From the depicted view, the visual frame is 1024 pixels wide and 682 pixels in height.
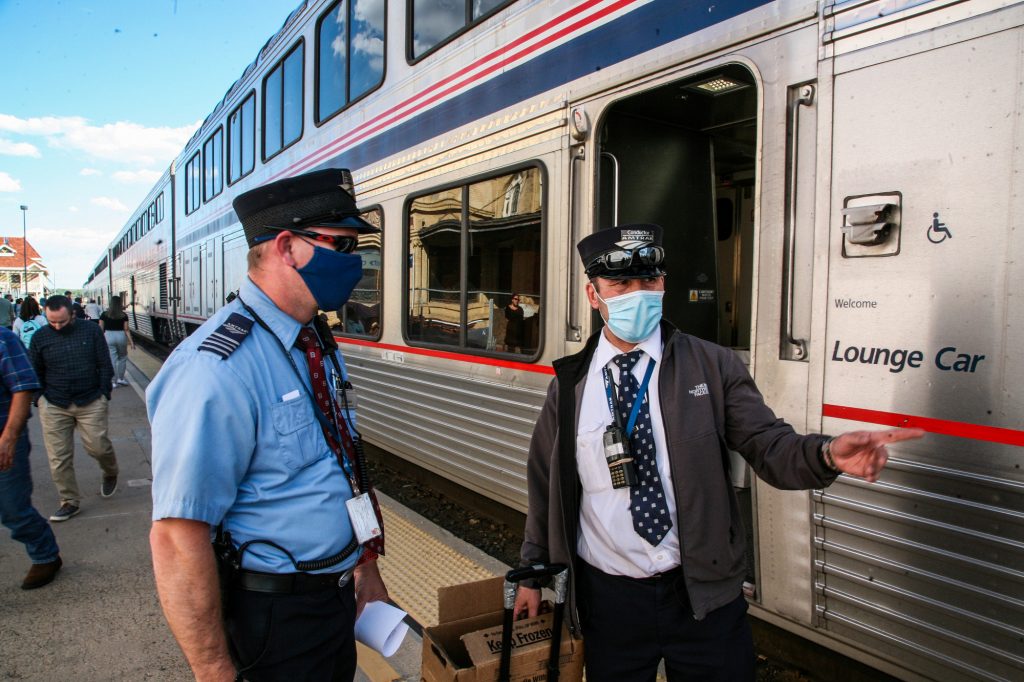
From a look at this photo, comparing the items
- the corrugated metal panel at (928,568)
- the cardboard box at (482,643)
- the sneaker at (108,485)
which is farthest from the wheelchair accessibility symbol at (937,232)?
the sneaker at (108,485)

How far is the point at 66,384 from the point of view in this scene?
4.79 m

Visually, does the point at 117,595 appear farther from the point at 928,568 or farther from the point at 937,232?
the point at 937,232

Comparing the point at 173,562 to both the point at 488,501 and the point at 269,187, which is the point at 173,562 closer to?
the point at 269,187

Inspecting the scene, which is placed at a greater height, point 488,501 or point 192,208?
point 192,208

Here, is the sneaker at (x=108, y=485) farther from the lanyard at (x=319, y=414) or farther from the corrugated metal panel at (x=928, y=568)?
the corrugated metal panel at (x=928, y=568)

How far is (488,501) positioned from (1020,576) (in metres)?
3.24

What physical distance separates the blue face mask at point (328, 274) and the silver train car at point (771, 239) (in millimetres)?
1518

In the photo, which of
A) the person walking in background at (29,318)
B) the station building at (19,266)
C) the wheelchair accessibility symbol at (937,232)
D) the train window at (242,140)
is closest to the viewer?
the wheelchair accessibility symbol at (937,232)

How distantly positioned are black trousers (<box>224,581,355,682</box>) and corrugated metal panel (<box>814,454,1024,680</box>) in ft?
5.57

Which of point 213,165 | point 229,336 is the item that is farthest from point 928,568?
point 213,165

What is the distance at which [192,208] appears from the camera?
12.7 m

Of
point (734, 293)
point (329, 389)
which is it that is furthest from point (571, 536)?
point (734, 293)

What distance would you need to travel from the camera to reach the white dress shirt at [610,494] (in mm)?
1700

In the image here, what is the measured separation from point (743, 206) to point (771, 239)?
2.37 m
